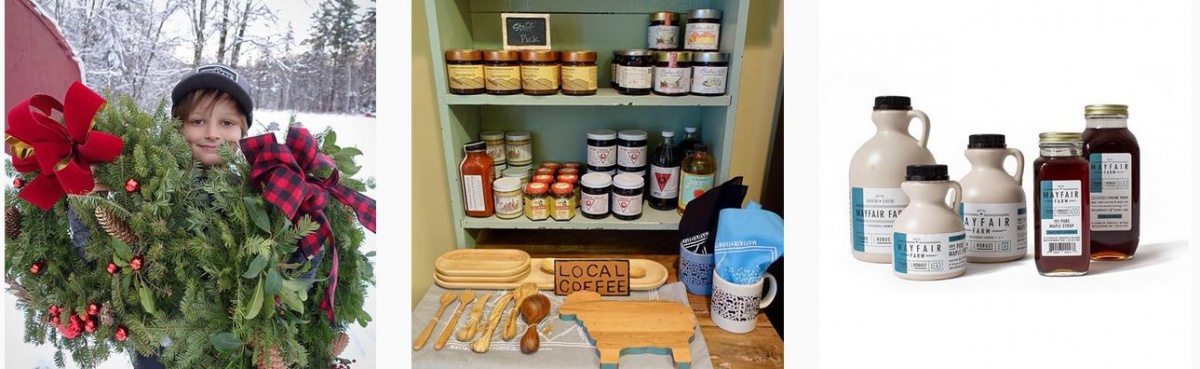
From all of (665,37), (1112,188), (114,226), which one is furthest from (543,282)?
(1112,188)

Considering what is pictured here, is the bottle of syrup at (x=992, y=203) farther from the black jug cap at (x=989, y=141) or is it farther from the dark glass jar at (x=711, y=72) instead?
the dark glass jar at (x=711, y=72)

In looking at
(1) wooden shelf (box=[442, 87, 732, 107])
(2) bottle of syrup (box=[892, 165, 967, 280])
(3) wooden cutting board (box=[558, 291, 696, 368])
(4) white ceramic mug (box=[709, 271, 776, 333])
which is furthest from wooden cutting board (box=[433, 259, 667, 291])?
(2) bottle of syrup (box=[892, 165, 967, 280])

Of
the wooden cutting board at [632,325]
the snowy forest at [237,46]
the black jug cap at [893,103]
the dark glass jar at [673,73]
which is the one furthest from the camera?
the snowy forest at [237,46]

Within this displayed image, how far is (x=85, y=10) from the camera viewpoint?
1.54m

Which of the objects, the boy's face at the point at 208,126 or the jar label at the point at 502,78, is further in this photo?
the jar label at the point at 502,78

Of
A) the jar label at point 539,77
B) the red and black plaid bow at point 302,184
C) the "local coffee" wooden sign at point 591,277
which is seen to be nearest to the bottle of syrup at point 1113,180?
the "local coffee" wooden sign at point 591,277

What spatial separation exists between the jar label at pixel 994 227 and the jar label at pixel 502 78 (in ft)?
2.99

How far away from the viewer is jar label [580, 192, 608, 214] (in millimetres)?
1438

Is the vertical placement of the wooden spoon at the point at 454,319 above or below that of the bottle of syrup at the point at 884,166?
below

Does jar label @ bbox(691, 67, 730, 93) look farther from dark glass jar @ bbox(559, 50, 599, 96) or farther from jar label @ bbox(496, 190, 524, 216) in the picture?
jar label @ bbox(496, 190, 524, 216)

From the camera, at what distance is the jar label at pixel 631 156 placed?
148cm

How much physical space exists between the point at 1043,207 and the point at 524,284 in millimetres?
933

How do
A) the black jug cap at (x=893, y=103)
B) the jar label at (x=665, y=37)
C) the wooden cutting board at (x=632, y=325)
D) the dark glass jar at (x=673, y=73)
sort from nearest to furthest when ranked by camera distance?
the wooden cutting board at (x=632, y=325) < the black jug cap at (x=893, y=103) < the dark glass jar at (x=673, y=73) < the jar label at (x=665, y=37)

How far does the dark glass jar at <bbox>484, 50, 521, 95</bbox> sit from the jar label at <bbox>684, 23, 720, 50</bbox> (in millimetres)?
362
